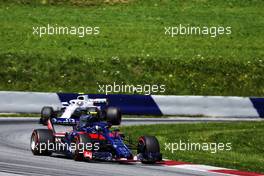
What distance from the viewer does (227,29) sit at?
41.3m

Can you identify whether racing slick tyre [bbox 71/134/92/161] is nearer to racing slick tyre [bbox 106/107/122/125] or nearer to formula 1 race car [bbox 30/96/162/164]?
formula 1 race car [bbox 30/96/162/164]

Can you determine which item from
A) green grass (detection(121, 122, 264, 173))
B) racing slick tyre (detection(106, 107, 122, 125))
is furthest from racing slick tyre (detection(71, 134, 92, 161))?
green grass (detection(121, 122, 264, 173))

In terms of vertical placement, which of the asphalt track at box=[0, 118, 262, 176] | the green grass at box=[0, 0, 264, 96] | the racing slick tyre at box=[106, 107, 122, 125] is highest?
the green grass at box=[0, 0, 264, 96]

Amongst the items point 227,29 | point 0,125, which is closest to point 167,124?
point 0,125

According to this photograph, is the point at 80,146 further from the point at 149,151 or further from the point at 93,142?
the point at 149,151

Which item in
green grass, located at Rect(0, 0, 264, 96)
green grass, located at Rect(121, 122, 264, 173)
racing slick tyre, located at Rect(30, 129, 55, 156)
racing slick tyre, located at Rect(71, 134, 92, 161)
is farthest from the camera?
green grass, located at Rect(0, 0, 264, 96)

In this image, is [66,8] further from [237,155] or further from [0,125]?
[237,155]

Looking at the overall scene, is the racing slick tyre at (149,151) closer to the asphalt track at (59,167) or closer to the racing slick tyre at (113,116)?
the asphalt track at (59,167)

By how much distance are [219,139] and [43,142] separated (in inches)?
229

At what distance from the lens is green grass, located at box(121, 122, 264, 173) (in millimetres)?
18594

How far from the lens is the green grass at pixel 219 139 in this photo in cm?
1859

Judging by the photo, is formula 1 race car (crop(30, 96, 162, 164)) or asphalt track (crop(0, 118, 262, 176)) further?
formula 1 race car (crop(30, 96, 162, 164))

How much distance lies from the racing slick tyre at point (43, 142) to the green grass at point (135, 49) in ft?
49.4

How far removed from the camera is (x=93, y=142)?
676 inches
